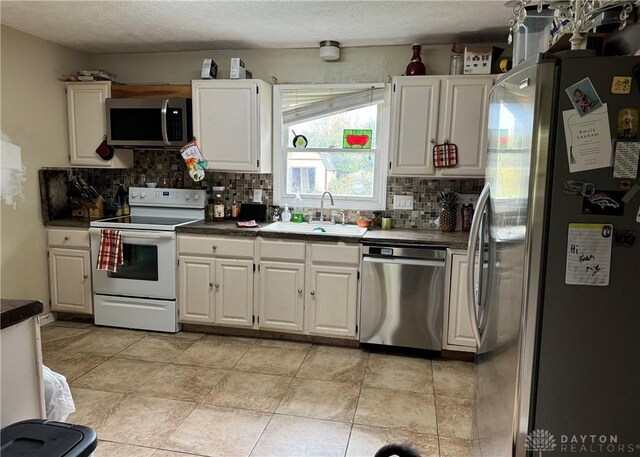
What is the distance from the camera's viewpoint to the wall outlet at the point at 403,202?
3.68 meters

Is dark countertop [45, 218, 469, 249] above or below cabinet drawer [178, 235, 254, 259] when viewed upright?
above

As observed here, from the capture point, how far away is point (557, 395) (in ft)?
4.36

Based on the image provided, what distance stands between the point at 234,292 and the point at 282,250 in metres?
0.54

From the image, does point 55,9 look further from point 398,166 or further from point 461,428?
point 461,428

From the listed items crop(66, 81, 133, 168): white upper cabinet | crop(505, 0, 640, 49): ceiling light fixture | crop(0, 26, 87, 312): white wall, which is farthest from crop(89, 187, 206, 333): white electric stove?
crop(505, 0, 640, 49): ceiling light fixture

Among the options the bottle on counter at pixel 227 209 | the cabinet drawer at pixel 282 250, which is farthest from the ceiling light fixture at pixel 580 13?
the bottle on counter at pixel 227 209

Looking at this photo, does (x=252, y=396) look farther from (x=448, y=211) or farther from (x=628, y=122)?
(x=628, y=122)

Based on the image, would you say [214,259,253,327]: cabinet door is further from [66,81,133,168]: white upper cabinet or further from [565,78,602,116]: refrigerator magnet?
[565,78,602,116]: refrigerator magnet

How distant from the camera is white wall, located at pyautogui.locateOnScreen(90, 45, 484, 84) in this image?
3.57 m

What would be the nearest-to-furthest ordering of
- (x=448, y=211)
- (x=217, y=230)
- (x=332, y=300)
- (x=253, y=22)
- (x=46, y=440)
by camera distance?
(x=46, y=440)
(x=253, y=22)
(x=332, y=300)
(x=217, y=230)
(x=448, y=211)

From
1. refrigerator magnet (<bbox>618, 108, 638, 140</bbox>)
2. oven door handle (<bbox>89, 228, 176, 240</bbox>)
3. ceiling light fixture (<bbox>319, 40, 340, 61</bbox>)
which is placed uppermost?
ceiling light fixture (<bbox>319, 40, 340, 61</bbox>)

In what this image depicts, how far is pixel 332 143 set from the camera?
379cm

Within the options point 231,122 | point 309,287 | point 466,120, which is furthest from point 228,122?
point 466,120

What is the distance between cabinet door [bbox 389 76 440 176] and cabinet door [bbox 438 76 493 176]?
0.08 m
